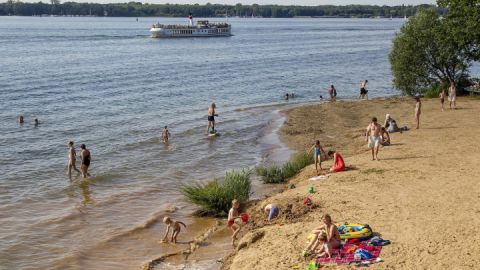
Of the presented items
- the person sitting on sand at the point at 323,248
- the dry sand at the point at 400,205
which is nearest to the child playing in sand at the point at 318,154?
the dry sand at the point at 400,205

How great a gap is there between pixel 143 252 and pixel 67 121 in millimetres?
21603

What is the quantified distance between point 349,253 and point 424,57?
28564 millimetres

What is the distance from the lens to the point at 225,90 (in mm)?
50312

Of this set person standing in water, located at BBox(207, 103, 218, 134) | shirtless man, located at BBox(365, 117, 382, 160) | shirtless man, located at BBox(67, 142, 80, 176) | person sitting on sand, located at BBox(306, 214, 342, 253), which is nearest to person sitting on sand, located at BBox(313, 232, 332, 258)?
person sitting on sand, located at BBox(306, 214, 342, 253)

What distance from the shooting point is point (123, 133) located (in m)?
32.7

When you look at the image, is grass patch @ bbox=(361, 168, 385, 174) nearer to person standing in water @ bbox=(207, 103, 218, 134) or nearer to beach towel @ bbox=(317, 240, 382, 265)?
beach towel @ bbox=(317, 240, 382, 265)

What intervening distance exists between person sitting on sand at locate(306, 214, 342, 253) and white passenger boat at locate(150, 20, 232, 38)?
349 ft

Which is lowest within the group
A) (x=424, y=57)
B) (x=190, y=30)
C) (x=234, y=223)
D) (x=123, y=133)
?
(x=123, y=133)

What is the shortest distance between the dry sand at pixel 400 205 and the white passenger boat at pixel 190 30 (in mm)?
94617

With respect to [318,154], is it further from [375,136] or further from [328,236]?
[328,236]

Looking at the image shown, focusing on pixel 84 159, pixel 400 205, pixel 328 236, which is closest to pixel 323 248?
pixel 328 236

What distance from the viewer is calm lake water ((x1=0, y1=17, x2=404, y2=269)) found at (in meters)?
17.2

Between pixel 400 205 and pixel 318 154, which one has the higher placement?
pixel 318 154

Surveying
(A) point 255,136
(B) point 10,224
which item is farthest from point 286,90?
(B) point 10,224
